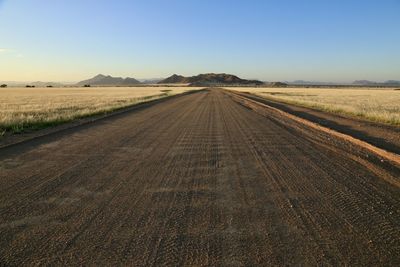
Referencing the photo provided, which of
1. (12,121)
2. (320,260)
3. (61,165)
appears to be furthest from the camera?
(12,121)

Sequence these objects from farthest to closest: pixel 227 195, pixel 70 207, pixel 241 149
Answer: pixel 241 149, pixel 227 195, pixel 70 207

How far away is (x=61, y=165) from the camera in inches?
332

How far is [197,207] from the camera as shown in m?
5.51

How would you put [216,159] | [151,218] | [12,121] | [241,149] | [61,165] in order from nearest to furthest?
[151,218], [61,165], [216,159], [241,149], [12,121]

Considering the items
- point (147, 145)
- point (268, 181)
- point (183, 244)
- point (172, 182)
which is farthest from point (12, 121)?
point (183, 244)

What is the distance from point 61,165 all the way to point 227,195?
430 cm

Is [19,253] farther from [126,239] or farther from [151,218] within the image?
[151,218]

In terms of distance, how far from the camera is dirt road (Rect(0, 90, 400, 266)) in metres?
3.97

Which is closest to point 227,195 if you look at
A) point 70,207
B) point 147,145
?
point 70,207

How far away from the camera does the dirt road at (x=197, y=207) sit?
13.0 ft

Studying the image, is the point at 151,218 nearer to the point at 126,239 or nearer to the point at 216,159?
the point at 126,239

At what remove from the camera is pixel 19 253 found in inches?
156

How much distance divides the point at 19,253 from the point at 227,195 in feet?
10.6

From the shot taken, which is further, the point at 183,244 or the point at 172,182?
the point at 172,182
